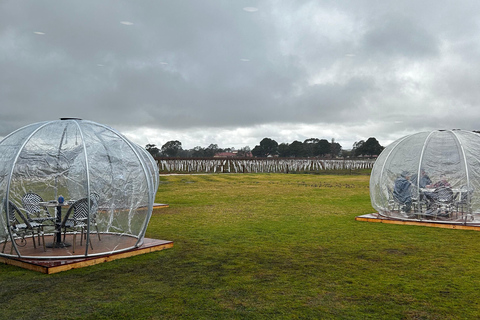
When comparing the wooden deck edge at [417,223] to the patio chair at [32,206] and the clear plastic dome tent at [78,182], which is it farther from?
the patio chair at [32,206]

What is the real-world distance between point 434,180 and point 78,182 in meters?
9.88

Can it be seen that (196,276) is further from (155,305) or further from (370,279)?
(370,279)

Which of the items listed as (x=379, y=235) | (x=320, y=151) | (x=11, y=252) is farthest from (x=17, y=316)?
(x=320, y=151)

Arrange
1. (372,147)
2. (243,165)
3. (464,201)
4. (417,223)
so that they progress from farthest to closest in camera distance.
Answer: (372,147) → (243,165) → (417,223) → (464,201)

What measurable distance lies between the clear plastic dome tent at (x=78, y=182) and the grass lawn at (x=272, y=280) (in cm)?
96

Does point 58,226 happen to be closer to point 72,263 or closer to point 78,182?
point 78,182

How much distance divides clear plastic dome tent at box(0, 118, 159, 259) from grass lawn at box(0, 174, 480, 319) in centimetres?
96

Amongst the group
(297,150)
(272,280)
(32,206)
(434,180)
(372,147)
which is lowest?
(272,280)

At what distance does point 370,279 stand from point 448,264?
2000 mm

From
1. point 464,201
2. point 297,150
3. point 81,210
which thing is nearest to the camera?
point 81,210

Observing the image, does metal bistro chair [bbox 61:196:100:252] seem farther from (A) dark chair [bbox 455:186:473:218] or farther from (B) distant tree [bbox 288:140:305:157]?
(B) distant tree [bbox 288:140:305:157]

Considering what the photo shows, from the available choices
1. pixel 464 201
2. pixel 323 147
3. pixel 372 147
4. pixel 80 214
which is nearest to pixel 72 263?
pixel 80 214

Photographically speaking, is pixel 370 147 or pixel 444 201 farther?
pixel 370 147

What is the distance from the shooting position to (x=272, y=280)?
7082 millimetres
